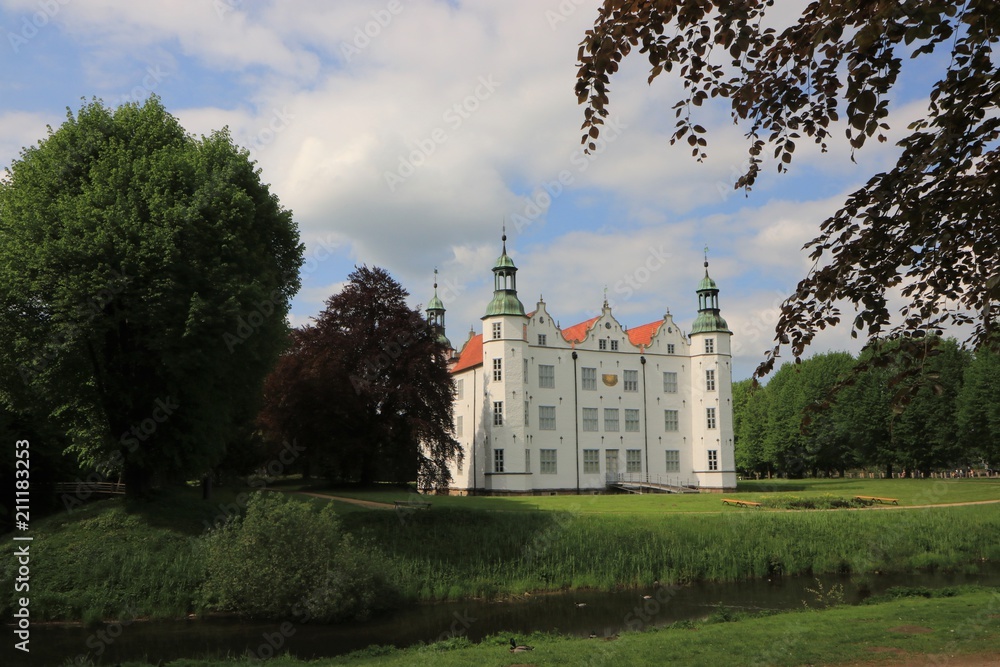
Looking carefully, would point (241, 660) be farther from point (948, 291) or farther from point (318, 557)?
point (948, 291)

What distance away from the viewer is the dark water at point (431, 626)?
52.3 ft

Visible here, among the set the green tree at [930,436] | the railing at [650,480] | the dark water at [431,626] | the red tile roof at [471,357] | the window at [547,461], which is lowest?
the dark water at [431,626]

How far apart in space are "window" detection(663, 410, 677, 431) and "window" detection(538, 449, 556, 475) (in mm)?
8845

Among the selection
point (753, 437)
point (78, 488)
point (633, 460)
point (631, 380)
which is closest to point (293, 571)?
point (78, 488)

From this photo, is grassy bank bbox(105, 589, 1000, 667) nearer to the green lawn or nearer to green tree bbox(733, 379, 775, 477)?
the green lawn

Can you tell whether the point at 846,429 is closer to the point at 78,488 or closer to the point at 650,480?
the point at 650,480

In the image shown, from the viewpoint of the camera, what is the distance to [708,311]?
178 feet

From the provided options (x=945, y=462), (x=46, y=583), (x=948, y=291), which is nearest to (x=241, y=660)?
(x=46, y=583)

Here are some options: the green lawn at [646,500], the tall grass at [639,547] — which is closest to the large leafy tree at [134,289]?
the tall grass at [639,547]

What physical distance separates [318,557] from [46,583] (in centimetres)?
715

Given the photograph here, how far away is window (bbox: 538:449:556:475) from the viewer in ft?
160

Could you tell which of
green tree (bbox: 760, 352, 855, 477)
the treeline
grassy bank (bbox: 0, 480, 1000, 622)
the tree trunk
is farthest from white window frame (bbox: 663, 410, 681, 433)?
the tree trunk

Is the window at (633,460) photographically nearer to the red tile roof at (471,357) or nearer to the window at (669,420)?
the window at (669,420)

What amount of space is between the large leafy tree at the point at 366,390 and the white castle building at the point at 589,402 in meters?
4.56
